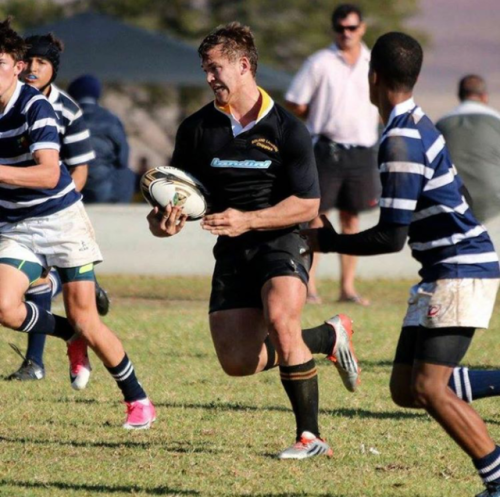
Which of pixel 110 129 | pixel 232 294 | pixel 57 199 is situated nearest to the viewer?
pixel 232 294

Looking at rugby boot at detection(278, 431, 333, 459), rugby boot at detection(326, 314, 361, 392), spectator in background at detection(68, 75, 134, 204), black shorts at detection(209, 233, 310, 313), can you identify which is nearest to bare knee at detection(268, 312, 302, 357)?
black shorts at detection(209, 233, 310, 313)

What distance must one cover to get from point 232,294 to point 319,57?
609cm

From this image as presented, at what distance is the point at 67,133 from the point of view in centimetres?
855

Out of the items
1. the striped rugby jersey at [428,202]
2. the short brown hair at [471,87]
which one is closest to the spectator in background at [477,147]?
the short brown hair at [471,87]

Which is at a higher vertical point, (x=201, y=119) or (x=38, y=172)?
(x=201, y=119)

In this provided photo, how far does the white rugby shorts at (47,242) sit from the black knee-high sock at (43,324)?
1.08ft

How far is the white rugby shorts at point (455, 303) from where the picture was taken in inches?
210

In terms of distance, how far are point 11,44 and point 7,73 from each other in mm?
158

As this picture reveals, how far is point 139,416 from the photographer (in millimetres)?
7121

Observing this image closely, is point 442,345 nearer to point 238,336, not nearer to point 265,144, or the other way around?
point 238,336

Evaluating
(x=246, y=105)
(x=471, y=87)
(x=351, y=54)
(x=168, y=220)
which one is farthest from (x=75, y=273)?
(x=351, y=54)

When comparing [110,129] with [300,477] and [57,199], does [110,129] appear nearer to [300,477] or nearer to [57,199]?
[57,199]

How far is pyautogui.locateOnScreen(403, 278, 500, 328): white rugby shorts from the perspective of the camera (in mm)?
5340

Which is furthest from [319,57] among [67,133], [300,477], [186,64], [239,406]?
[186,64]
